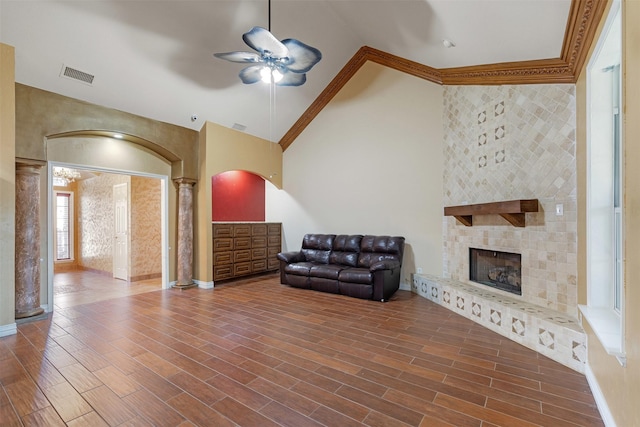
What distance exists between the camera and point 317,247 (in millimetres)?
6047

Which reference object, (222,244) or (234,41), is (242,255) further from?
(234,41)

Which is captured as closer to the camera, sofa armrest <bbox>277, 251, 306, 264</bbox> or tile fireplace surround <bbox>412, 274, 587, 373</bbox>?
tile fireplace surround <bbox>412, 274, 587, 373</bbox>

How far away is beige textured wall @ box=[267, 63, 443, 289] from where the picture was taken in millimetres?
5059

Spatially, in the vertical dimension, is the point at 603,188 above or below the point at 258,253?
above

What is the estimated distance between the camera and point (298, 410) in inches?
77.7

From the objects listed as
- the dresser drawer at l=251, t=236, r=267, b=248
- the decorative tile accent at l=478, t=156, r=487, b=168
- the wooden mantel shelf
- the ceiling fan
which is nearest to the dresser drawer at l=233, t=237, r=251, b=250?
the dresser drawer at l=251, t=236, r=267, b=248

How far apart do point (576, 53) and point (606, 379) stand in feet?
8.52

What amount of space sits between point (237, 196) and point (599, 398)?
21.3 feet

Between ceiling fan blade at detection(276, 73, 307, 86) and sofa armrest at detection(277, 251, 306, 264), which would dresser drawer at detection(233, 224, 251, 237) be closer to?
sofa armrest at detection(277, 251, 306, 264)

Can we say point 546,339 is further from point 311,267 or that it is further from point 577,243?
point 311,267

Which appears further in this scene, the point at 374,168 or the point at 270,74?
the point at 374,168

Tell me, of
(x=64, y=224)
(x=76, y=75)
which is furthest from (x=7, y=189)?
(x=64, y=224)

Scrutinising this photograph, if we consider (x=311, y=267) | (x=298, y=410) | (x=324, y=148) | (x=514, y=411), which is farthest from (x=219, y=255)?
(x=514, y=411)

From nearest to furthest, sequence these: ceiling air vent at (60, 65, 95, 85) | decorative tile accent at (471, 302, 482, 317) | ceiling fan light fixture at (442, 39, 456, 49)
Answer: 1. decorative tile accent at (471, 302, 482, 317)
2. ceiling fan light fixture at (442, 39, 456, 49)
3. ceiling air vent at (60, 65, 95, 85)
